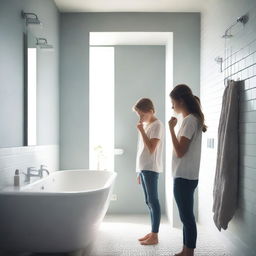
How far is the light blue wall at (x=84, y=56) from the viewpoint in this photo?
173 inches

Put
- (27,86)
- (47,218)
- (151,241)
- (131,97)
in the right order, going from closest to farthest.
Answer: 1. (47,218)
2. (27,86)
3. (151,241)
4. (131,97)

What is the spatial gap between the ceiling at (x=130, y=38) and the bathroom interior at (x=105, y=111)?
1cm

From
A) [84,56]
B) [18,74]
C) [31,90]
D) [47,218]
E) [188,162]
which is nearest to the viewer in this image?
[47,218]

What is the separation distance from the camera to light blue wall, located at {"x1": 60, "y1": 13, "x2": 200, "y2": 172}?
4.39 m

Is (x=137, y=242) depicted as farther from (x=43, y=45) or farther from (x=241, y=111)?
(x=43, y=45)

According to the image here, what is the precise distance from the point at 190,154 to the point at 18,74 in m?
1.59

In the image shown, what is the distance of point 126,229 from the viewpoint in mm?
4070

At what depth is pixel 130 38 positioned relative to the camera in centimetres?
468

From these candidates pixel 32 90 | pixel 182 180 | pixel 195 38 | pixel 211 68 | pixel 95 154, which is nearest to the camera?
pixel 182 180

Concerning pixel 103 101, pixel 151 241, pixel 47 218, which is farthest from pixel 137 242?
pixel 103 101

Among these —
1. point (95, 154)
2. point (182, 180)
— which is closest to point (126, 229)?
point (95, 154)

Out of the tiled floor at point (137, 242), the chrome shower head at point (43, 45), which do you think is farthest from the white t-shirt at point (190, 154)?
the chrome shower head at point (43, 45)

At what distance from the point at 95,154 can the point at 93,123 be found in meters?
0.45

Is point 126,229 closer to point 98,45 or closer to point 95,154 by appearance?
point 95,154
